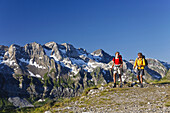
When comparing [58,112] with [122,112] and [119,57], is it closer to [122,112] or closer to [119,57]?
[122,112]

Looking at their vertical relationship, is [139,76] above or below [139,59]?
below

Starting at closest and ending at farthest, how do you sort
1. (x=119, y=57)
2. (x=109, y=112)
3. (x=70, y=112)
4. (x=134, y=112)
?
1. (x=134, y=112)
2. (x=109, y=112)
3. (x=70, y=112)
4. (x=119, y=57)

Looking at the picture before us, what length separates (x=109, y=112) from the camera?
11.6m

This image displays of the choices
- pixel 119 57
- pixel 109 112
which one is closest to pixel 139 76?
pixel 119 57

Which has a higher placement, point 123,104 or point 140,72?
point 140,72

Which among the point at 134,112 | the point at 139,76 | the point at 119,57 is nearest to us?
the point at 134,112

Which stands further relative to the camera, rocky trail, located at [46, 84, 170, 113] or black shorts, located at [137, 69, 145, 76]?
black shorts, located at [137, 69, 145, 76]

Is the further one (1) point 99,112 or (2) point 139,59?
(2) point 139,59

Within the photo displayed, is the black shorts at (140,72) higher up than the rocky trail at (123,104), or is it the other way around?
the black shorts at (140,72)

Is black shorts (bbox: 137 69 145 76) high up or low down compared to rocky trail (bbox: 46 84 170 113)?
up

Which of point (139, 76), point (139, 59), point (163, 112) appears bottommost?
point (163, 112)

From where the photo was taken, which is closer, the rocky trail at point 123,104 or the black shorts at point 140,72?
the rocky trail at point 123,104

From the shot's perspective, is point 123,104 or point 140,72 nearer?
point 123,104

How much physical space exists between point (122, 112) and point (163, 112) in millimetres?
2404
